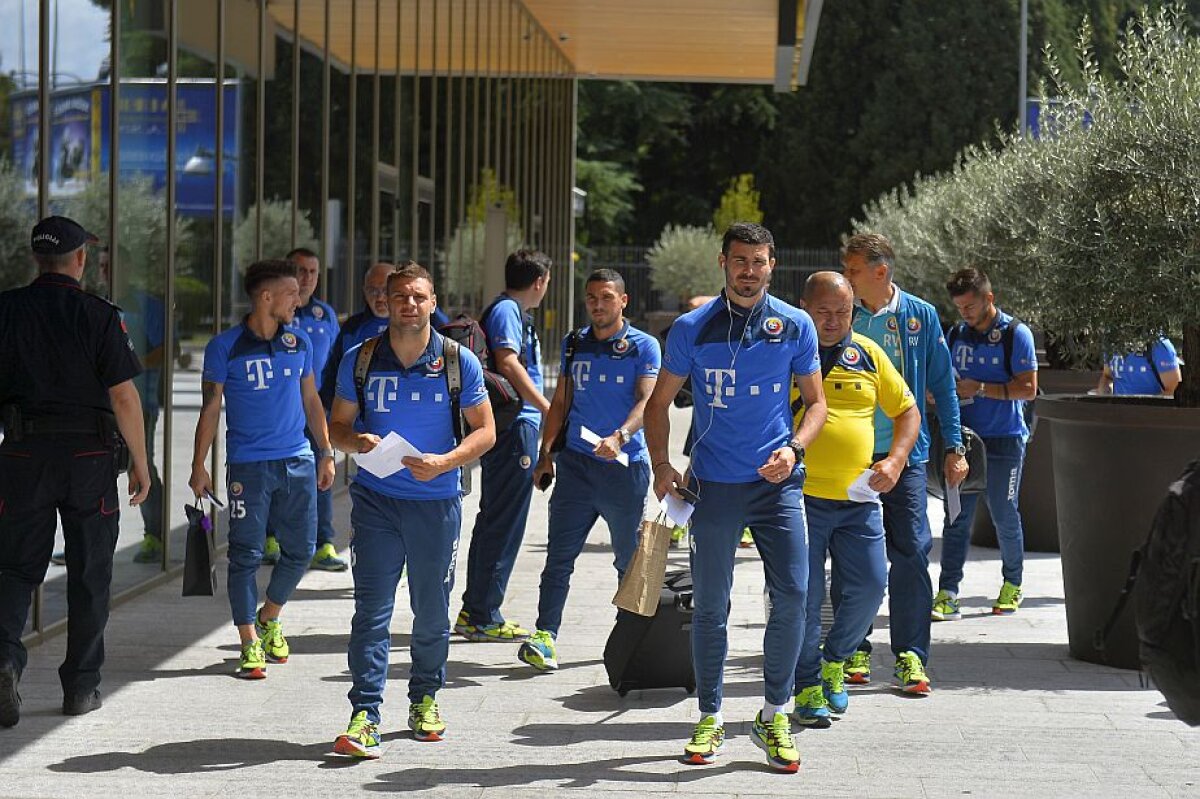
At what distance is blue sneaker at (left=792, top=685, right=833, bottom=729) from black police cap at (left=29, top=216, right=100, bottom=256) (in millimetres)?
3340

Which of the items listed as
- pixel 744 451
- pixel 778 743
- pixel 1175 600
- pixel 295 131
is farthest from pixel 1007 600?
pixel 295 131

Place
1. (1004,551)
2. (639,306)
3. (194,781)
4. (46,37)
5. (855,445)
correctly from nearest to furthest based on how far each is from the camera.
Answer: (194,781) → (855,445) → (46,37) → (1004,551) → (639,306)

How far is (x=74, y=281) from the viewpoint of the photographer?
22.9 feet

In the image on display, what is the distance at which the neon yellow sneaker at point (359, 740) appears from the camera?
630 cm

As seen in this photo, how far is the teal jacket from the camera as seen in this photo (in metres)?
7.65

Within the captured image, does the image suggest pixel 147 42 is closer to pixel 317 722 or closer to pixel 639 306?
pixel 317 722

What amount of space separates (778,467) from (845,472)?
84cm

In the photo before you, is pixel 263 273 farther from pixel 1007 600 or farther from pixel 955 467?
pixel 1007 600

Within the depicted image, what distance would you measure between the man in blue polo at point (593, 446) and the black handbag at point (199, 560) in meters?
1.46

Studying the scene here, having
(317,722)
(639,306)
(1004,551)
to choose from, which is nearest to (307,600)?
(317,722)

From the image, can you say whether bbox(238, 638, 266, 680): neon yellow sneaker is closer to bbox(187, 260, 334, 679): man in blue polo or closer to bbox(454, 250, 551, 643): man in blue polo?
bbox(187, 260, 334, 679): man in blue polo

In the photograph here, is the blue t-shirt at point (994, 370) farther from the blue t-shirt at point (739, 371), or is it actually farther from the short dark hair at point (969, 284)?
the blue t-shirt at point (739, 371)

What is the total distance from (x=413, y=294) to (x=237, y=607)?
216cm

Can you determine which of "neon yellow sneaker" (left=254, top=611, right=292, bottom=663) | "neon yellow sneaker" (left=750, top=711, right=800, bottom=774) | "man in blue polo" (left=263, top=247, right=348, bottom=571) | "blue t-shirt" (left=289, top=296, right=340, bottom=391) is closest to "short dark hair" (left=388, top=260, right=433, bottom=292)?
"neon yellow sneaker" (left=750, top=711, right=800, bottom=774)
